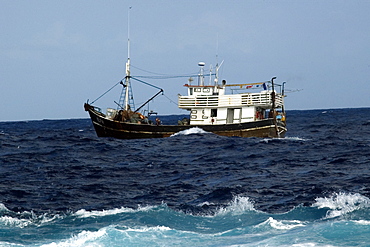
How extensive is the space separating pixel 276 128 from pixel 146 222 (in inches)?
1154

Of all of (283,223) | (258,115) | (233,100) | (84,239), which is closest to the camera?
(84,239)

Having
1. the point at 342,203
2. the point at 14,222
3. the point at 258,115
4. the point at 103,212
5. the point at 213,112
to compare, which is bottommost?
the point at 14,222

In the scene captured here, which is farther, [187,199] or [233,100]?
[233,100]

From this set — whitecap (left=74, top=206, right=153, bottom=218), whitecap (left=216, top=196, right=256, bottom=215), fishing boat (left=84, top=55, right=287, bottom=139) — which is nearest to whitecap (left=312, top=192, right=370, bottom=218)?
whitecap (left=216, top=196, right=256, bottom=215)

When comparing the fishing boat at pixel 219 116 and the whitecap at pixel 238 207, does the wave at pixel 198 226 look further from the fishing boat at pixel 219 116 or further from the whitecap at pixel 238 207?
the fishing boat at pixel 219 116

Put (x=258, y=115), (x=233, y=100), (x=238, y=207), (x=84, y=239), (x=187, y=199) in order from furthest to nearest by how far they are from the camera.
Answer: (x=258, y=115)
(x=233, y=100)
(x=187, y=199)
(x=238, y=207)
(x=84, y=239)

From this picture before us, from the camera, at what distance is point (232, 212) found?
1758cm

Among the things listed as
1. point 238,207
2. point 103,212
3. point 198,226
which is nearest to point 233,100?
point 238,207

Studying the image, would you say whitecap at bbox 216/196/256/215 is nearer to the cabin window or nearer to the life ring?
the cabin window

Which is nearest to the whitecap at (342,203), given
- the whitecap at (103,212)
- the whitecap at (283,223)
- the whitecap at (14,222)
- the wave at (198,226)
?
the wave at (198,226)

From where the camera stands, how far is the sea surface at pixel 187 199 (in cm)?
1466

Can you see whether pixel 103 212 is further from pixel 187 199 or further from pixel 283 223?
pixel 283 223

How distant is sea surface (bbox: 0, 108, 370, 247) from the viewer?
48.1 ft

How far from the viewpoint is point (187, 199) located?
1944 centimetres
